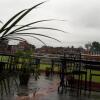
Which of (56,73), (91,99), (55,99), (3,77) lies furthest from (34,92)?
(56,73)

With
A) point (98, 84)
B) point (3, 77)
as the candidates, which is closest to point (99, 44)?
point (98, 84)

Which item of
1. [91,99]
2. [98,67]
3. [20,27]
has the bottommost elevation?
[91,99]

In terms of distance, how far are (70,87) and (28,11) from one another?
605 cm

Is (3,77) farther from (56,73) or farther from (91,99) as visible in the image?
(56,73)

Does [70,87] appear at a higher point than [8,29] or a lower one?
lower

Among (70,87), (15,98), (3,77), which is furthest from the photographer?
(70,87)

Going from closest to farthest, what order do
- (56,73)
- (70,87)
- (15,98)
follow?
(15,98) < (70,87) < (56,73)

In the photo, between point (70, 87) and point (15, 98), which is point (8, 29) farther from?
point (70, 87)

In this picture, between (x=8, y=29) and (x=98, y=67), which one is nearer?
(x=8, y=29)

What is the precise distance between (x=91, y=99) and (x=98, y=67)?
37.5 inches

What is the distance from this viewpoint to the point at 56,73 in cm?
1250

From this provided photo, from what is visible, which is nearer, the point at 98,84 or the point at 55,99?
the point at 55,99

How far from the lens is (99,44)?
616 inches

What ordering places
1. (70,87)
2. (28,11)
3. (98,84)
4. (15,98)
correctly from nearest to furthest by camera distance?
(28,11) → (15,98) → (70,87) → (98,84)
